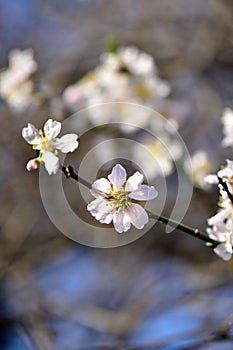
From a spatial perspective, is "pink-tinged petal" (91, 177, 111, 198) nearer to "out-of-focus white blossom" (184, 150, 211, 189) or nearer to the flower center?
the flower center

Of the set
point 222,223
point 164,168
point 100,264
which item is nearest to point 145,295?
point 100,264

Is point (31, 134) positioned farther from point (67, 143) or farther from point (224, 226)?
point (224, 226)

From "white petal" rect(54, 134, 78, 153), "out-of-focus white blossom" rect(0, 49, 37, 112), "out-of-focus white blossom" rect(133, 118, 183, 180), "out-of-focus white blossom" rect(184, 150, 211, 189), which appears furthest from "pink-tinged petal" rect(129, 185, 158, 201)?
"out-of-focus white blossom" rect(0, 49, 37, 112)

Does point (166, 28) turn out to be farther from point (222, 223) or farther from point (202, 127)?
point (222, 223)

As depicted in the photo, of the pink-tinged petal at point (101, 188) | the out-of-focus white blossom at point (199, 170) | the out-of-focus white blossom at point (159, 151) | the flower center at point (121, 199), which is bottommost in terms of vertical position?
the flower center at point (121, 199)

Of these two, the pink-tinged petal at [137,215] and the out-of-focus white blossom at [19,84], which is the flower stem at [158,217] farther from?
the out-of-focus white blossom at [19,84]

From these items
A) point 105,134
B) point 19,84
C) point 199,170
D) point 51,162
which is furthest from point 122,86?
point 51,162

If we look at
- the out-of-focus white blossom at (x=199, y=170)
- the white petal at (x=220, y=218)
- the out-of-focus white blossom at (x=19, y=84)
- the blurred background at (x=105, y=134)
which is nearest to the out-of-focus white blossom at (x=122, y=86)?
the blurred background at (x=105, y=134)

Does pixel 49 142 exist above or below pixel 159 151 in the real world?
below
